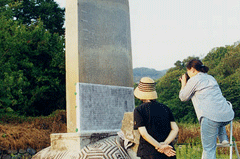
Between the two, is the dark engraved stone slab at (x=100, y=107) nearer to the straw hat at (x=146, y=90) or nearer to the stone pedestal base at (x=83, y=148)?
the stone pedestal base at (x=83, y=148)

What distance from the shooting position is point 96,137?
439cm

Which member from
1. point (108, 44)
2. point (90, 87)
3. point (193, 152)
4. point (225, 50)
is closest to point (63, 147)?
point (90, 87)

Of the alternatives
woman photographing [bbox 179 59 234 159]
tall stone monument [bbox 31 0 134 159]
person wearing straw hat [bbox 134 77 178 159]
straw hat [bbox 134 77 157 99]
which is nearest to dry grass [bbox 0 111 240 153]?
tall stone monument [bbox 31 0 134 159]

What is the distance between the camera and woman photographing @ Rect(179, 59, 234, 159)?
286 centimetres

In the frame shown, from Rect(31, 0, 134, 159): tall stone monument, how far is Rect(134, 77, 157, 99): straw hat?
140 centimetres

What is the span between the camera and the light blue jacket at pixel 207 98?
2859 millimetres

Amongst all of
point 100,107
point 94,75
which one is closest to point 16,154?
point 100,107

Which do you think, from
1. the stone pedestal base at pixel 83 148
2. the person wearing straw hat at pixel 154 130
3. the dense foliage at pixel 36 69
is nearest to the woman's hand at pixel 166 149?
the person wearing straw hat at pixel 154 130

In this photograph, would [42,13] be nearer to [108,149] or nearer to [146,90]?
[108,149]

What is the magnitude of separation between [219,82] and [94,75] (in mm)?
18610

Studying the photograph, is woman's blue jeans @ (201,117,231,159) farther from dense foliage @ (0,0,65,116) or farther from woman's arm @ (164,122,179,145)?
dense foliage @ (0,0,65,116)

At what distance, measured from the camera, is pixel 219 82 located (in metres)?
21.6

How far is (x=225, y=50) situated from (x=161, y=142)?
29.1 meters

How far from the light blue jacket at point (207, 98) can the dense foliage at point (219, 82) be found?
1661 cm
